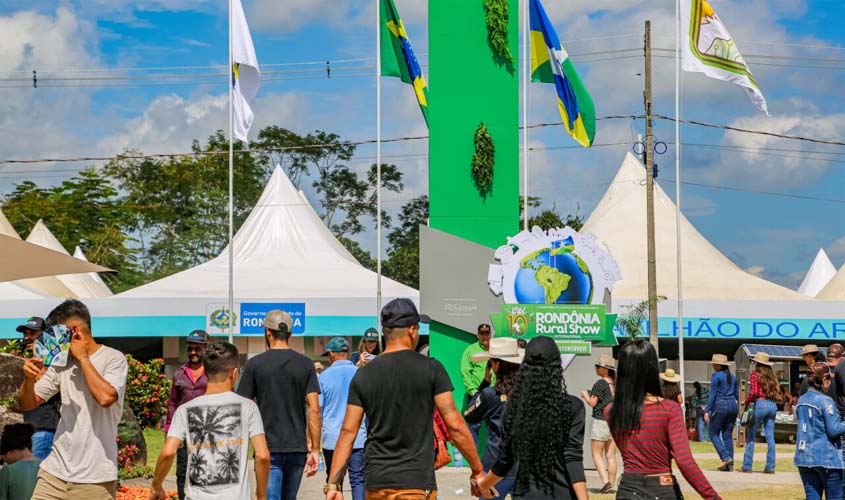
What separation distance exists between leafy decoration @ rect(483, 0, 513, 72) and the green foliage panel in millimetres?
75

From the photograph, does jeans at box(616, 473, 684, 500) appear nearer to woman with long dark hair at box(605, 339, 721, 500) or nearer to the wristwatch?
woman with long dark hair at box(605, 339, 721, 500)

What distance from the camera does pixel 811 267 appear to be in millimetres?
56406

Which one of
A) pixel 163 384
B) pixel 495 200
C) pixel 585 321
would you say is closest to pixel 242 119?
pixel 163 384

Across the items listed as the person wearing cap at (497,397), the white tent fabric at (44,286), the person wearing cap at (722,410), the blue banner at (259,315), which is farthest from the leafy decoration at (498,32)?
the white tent fabric at (44,286)

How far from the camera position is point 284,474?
867cm

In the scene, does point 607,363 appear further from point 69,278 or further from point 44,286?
point 69,278

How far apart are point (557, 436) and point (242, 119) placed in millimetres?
18661

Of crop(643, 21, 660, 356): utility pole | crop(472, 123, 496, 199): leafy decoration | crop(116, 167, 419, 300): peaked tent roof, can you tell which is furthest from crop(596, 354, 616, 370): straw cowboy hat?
crop(116, 167, 419, 300): peaked tent roof

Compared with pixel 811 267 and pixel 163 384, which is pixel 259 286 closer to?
pixel 163 384

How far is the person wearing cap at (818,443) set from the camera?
10.1m

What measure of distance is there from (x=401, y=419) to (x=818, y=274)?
174ft

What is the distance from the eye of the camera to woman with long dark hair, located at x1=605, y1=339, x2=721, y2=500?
20.2 feet

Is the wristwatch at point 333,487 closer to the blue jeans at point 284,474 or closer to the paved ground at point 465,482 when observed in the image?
the blue jeans at point 284,474

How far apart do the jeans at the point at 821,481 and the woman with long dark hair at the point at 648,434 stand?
4580mm
